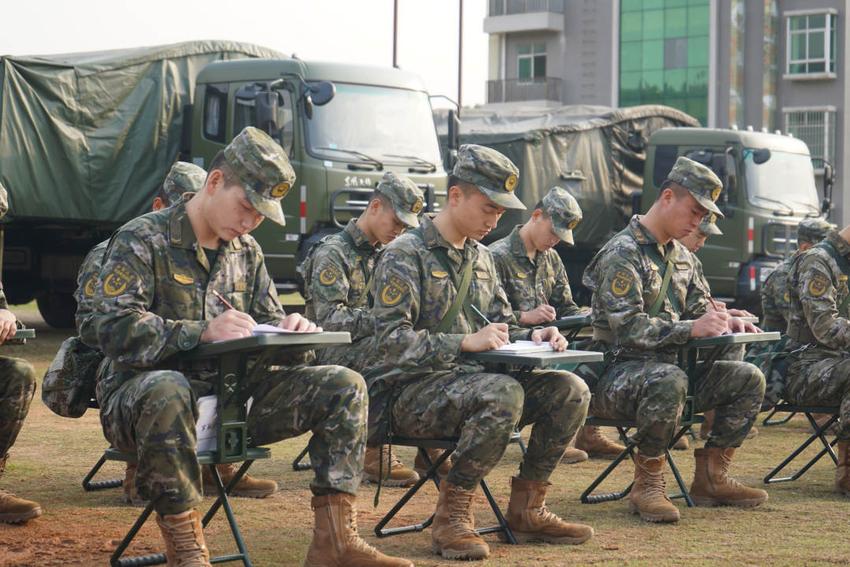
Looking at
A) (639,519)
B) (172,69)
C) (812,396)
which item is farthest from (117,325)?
(172,69)

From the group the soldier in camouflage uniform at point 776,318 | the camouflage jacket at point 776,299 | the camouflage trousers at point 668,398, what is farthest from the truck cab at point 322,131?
the camouflage trousers at point 668,398

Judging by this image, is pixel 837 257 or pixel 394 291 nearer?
pixel 394 291

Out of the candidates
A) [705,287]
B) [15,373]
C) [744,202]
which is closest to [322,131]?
[744,202]

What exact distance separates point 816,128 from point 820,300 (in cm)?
3683

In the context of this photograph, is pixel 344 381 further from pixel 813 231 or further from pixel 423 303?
pixel 813 231

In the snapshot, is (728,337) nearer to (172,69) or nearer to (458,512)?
(458,512)

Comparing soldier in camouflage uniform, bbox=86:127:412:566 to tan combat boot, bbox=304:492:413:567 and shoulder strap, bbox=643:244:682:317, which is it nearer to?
tan combat boot, bbox=304:492:413:567

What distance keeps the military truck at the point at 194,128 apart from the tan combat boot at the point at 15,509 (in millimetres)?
8503

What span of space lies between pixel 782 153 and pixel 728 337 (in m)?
12.3

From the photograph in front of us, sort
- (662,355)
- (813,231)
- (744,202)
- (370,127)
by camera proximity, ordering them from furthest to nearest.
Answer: (744,202) < (370,127) < (813,231) < (662,355)

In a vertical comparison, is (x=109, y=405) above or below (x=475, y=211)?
below

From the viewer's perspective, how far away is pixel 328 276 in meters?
8.51

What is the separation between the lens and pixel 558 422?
6.14 metres

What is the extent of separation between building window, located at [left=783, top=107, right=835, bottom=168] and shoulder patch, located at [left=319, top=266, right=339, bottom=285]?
36.2 m
